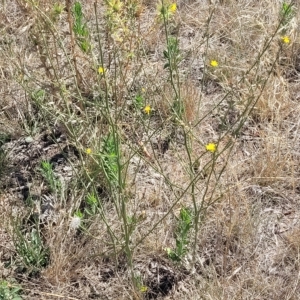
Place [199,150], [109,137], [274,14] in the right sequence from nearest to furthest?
[109,137]
[199,150]
[274,14]

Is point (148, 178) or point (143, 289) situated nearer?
point (143, 289)

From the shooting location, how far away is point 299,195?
7.93 ft

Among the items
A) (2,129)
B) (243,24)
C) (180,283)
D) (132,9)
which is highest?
(132,9)

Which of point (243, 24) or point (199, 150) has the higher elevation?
point (243, 24)

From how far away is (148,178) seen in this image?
2504mm

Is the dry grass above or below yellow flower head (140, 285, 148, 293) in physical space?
above

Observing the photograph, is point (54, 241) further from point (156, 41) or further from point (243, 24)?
point (243, 24)

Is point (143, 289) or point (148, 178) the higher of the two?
point (148, 178)

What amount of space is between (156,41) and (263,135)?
3.13ft

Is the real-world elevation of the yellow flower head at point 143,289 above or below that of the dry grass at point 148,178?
below

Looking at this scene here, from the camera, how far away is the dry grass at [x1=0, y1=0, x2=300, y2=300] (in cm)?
204

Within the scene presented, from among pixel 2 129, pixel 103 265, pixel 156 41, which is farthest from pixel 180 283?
pixel 156 41

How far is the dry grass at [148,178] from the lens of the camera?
204cm

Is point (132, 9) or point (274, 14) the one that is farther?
point (274, 14)
